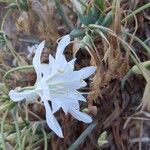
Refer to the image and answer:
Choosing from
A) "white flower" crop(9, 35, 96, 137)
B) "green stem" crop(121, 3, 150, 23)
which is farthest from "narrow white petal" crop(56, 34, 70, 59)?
"green stem" crop(121, 3, 150, 23)

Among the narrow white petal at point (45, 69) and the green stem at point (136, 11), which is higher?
the green stem at point (136, 11)

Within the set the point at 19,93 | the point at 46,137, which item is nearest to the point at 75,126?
the point at 46,137

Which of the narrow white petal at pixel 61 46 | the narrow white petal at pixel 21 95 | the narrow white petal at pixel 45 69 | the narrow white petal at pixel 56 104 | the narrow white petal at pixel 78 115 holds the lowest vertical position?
the narrow white petal at pixel 78 115

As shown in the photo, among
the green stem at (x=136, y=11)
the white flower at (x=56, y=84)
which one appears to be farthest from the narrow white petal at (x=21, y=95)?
the green stem at (x=136, y=11)

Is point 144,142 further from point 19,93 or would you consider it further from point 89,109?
point 19,93

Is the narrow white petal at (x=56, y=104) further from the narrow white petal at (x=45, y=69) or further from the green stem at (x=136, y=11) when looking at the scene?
the green stem at (x=136, y=11)

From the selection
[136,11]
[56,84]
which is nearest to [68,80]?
[56,84]

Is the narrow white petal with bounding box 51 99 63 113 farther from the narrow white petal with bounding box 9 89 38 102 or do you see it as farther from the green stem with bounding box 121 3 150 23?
the green stem with bounding box 121 3 150 23

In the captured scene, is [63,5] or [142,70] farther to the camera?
[63,5]
